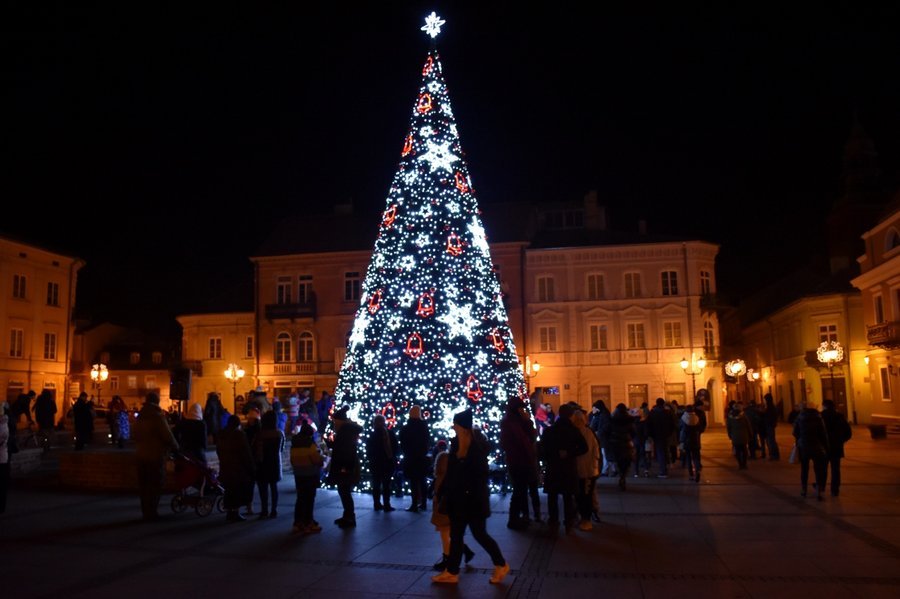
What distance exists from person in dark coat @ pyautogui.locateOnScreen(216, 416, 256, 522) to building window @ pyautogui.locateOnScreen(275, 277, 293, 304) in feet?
127

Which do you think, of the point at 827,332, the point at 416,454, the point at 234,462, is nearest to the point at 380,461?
the point at 416,454

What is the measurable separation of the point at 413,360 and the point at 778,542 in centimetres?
750

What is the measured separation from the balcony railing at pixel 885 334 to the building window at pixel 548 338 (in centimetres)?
1692

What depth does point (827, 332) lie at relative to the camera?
44625 millimetres

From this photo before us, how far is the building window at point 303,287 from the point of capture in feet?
162

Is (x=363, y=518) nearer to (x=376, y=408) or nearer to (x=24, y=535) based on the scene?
(x=376, y=408)

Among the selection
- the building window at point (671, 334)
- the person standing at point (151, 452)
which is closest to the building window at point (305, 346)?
the building window at point (671, 334)

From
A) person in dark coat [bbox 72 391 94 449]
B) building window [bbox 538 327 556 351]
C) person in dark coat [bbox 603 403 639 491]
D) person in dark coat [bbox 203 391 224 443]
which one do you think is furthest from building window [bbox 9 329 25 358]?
person in dark coat [bbox 603 403 639 491]

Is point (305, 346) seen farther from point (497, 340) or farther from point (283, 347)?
point (497, 340)

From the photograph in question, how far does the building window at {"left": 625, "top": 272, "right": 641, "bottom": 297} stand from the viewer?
4600cm

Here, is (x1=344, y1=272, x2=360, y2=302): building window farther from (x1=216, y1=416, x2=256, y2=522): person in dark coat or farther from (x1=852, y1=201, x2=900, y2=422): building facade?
(x1=216, y1=416, x2=256, y2=522): person in dark coat

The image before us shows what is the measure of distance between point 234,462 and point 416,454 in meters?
2.98

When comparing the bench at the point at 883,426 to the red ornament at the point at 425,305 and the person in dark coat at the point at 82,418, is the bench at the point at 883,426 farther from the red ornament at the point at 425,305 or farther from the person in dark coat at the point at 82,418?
the person in dark coat at the point at 82,418

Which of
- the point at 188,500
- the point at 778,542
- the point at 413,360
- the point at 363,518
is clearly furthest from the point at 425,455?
the point at 778,542
